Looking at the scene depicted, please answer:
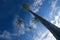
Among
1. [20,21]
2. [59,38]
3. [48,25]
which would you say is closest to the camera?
[59,38]

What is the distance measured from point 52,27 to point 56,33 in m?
2.24

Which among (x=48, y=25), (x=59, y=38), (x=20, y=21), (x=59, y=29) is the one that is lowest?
(x=59, y=38)

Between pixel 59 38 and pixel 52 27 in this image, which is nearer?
pixel 59 38

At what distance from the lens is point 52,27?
3344 centimetres

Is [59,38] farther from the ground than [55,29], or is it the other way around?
[55,29]

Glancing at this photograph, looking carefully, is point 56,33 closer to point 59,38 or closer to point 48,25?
point 59,38

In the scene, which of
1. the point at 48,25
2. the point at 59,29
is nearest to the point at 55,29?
the point at 59,29

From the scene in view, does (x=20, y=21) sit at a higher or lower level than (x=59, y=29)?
higher

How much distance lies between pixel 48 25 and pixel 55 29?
324 centimetres

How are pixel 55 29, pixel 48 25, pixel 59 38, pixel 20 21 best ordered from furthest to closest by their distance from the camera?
pixel 20 21
pixel 48 25
pixel 55 29
pixel 59 38

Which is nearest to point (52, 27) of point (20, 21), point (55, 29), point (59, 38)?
point (55, 29)

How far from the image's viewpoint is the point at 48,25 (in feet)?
116

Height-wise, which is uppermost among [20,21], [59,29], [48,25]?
[20,21]

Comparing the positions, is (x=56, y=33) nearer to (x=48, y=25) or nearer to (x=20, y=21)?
(x=48, y=25)
